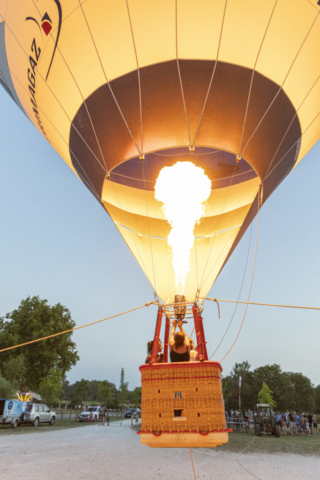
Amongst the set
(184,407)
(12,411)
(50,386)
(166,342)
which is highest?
(50,386)

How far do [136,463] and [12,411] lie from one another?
9399mm

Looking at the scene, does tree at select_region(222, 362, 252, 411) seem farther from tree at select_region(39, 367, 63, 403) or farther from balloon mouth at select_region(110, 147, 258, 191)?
balloon mouth at select_region(110, 147, 258, 191)

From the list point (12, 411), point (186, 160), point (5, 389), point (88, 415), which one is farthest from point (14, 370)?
point (186, 160)

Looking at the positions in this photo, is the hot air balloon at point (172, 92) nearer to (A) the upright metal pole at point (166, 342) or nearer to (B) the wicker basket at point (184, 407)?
(B) the wicker basket at point (184, 407)

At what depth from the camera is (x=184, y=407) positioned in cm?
370

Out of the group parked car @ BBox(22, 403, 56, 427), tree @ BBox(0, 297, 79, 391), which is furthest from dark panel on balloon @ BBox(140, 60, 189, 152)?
tree @ BBox(0, 297, 79, 391)

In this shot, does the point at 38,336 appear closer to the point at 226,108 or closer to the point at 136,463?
the point at 136,463

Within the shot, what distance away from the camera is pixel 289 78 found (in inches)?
190

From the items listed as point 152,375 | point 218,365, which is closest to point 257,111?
point 218,365

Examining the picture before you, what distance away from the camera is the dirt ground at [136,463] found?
5867 millimetres

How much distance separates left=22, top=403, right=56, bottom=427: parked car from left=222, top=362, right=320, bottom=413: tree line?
29.3m

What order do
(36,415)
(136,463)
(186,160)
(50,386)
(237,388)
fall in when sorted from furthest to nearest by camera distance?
(237,388) → (50,386) → (36,415) → (136,463) → (186,160)

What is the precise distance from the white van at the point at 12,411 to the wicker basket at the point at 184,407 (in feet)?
40.1

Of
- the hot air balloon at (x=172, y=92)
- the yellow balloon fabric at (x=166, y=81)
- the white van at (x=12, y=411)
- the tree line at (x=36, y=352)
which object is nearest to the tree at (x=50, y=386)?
the tree line at (x=36, y=352)
